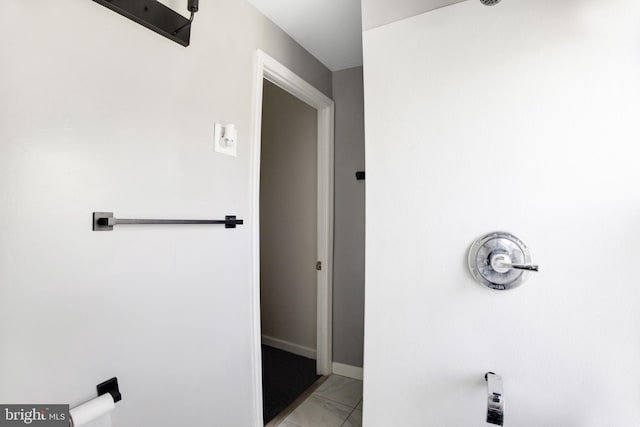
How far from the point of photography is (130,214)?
3.69ft

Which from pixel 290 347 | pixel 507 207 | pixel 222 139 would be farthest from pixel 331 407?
pixel 222 139

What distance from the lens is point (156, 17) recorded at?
3.88 feet

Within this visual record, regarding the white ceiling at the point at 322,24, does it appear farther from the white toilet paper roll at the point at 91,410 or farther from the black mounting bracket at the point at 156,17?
the white toilet paper roll at the point at 91,410

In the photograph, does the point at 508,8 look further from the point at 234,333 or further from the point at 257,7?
the point at 234,333

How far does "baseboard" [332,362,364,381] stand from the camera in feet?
7.98

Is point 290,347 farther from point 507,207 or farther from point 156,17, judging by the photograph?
point 156,17

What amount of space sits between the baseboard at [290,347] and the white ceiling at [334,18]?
8.18 ft

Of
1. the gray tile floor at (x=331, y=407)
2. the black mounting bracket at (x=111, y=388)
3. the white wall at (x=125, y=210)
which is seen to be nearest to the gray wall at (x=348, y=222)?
the gray tile floor at (x=331, y=407)

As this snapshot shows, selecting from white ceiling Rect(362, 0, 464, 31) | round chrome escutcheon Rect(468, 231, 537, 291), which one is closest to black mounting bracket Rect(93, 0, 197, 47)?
white ceiling Rect(362, 0, 464, 31)

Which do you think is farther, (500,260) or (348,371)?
(348,371)

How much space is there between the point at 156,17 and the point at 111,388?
139 centimetres

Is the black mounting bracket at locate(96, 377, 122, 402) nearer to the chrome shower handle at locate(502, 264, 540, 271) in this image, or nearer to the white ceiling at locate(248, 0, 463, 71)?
the chrome shower handle at locate(502, 264, 540, 271)

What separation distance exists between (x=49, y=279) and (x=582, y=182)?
5.77ft

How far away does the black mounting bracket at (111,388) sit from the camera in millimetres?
1040
